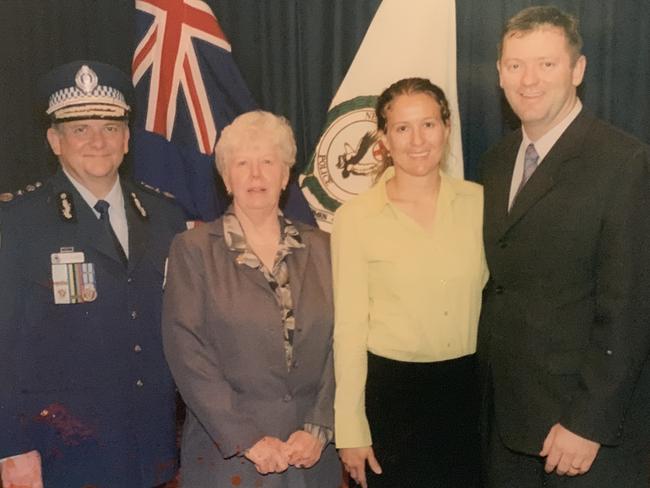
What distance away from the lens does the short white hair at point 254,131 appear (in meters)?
2.05

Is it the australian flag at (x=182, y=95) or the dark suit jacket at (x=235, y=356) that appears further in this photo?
the australian flag at (x=182, y=95)

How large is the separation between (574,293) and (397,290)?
486 mm

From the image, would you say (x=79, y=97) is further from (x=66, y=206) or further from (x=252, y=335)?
(x=252, y=335)

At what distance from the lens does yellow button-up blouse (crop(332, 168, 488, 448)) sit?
1983 mm

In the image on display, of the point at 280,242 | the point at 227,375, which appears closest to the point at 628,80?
the point at 280,242

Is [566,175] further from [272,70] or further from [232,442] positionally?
[272,70]

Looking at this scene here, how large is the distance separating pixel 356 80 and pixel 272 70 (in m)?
0.41

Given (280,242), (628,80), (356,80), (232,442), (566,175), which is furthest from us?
(356,80)

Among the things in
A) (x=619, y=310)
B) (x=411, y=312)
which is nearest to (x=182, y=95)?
(x=411, y=312)

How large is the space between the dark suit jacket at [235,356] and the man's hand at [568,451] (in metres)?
0.62

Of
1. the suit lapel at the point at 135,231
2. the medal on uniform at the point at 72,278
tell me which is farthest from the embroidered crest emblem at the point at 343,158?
the medal on uniform at the point at 72,278

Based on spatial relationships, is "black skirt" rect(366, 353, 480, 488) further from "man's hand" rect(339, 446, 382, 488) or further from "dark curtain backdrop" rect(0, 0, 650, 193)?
"dark curtain backdrop" rect(0, 0, 650, 193)

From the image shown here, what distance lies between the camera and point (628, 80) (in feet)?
9.83

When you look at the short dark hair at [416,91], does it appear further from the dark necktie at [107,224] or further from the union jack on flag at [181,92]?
the union jack on flag at [181,92]
